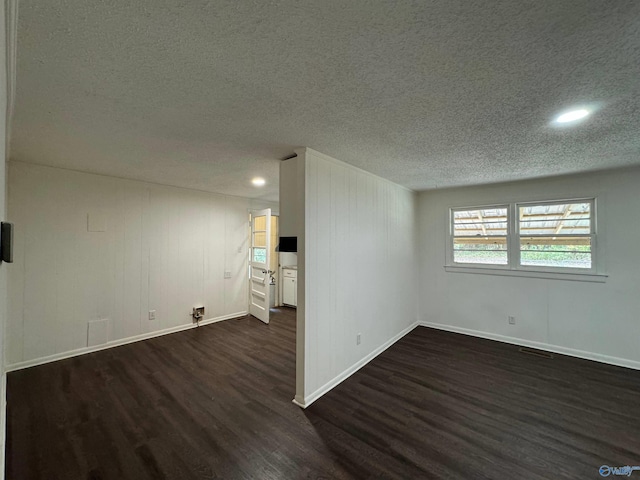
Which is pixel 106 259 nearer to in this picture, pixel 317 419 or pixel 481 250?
pixel 317 419

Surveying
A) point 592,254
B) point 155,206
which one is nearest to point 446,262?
point 592,254

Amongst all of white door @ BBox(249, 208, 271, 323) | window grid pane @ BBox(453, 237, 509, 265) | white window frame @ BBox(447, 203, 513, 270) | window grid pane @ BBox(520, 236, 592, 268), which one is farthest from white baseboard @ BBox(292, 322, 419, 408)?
window grid pane @ BBox(520, 236, 592, 268)

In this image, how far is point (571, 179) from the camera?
11.6ft

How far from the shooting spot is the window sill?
134 inches

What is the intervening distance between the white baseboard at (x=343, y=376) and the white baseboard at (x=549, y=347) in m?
0.98

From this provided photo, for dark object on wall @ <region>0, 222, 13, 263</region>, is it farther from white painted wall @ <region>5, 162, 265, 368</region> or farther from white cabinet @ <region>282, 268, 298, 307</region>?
white cabinet @ <region>282, 268, 298, 307</region>

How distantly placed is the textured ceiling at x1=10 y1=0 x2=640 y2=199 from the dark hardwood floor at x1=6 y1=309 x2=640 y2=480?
2.40 meters

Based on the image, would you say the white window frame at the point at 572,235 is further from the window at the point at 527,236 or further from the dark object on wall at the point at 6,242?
the dark object on wall at the point at 6,242

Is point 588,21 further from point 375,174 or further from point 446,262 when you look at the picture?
point 446,262

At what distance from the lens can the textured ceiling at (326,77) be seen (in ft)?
3.47

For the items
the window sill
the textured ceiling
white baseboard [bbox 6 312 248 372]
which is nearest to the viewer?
the textured ceiling

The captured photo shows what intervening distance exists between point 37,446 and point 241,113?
2.84m

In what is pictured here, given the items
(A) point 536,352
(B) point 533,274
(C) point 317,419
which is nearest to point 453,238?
(B) point 533,274

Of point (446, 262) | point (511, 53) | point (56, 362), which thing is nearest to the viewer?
point (511, 53)
